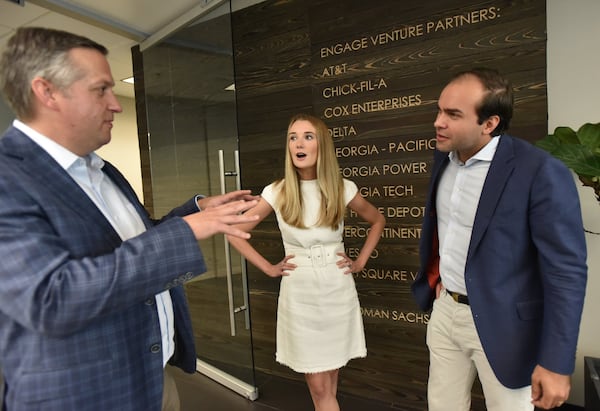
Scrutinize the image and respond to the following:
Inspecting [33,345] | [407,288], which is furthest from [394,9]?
[33,345]

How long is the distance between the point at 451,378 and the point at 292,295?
837mm

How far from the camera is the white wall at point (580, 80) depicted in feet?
6.69

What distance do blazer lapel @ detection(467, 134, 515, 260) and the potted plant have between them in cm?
64

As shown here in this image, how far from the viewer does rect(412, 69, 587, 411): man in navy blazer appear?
1.23m

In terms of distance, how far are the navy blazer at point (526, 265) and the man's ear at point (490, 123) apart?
7 centimetres

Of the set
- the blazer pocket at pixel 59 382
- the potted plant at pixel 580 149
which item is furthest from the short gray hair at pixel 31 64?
the potted plant at pixel 580 149

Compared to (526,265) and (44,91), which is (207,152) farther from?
(526,265)

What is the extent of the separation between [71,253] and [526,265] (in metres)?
1.44

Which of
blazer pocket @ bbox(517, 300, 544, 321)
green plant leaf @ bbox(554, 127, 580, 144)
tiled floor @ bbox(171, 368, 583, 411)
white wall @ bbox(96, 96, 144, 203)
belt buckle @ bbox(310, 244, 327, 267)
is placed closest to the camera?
blazer pocket @ bbox(517, 300, 544, 321)

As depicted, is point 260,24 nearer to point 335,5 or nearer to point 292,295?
point 335,5

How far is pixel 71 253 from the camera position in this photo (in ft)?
2.97

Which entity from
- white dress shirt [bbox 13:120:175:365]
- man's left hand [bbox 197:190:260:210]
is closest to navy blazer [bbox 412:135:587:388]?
man's left hand [bbox 197:190:260:210]

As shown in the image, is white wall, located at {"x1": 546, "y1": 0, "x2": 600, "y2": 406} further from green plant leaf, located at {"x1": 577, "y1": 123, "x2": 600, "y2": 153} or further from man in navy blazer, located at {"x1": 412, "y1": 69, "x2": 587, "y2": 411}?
man in navy blazer, located at {"x1": 412, "y1": 69, "x2": 587, "y2": 411}

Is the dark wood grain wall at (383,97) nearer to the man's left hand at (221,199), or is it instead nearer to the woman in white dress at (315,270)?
the woman in white dress at (315,270)
